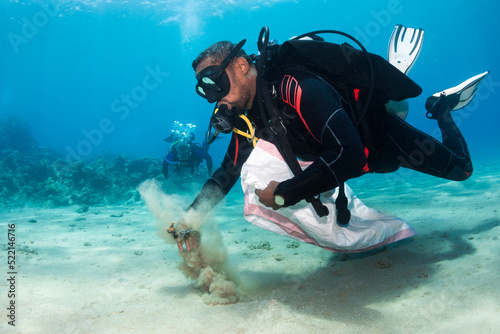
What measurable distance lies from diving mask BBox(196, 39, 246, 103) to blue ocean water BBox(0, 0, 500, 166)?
1274cm

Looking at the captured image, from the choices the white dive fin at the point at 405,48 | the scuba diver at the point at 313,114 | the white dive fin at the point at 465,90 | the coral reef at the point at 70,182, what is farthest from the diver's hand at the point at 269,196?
the coral reef at the point at 70,182

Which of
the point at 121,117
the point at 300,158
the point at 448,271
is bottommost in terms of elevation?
the point at 448,271

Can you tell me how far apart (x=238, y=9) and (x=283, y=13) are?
36.8 feet

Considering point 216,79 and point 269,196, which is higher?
point 216,79

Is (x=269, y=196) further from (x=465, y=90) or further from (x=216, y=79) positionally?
(x=465, y=90)

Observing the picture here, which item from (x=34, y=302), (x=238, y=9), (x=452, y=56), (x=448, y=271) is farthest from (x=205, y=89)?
(x=452, y=56)

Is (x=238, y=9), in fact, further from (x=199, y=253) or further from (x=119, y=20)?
(x=199, y=253)

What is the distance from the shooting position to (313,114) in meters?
2.12

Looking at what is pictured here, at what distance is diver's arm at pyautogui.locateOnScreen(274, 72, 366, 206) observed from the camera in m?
2.05

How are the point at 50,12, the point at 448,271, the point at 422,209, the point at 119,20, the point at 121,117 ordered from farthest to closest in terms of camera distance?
the point at 121,117 < the point at 119,20 < the point at 50,12 < the point at 422,209 < the point at 448,271

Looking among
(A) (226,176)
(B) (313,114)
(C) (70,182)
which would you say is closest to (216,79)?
(B) (313,114)

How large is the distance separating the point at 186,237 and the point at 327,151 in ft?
5.38

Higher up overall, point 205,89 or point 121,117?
point 121,117

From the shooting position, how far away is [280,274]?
10.8 ft
